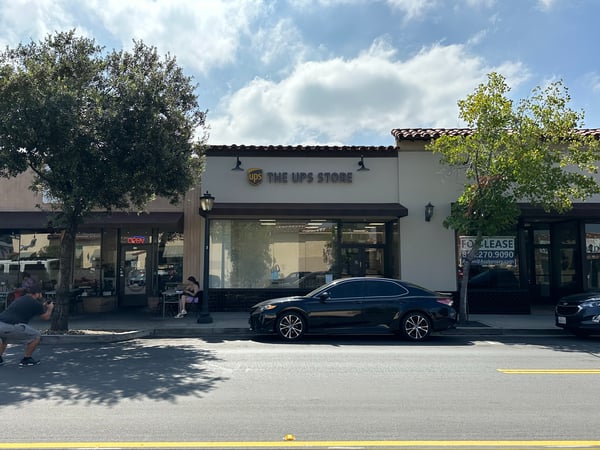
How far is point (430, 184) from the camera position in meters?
15.4

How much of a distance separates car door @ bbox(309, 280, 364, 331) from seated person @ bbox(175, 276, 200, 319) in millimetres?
5005

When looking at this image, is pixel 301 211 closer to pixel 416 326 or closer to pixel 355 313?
pixel 355 313

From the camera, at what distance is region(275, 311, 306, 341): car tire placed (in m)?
10.4

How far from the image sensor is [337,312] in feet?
34.4

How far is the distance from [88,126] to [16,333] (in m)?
4.68

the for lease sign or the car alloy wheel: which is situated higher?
the for lease sign

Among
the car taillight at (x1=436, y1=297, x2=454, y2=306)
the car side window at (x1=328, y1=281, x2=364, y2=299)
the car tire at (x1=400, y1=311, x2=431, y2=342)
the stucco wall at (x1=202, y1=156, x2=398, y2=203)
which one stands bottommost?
the car tire at (x1=400, y1=311, x2=431, y2=342)

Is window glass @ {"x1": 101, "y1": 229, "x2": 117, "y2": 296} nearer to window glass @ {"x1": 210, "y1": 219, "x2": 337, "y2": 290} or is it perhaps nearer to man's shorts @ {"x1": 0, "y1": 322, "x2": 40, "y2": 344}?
window glass @ {"x1": 210, "y1": 219, "x2": 337, "y2": 290}

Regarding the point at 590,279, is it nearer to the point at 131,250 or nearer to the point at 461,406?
the point at 461,406

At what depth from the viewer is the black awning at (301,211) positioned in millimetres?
14391

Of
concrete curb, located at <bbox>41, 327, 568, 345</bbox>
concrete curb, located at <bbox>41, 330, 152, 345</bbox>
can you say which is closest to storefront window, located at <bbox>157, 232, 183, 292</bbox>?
concrete curb, located at <bbox>41, 327, 568, 345</bbox>

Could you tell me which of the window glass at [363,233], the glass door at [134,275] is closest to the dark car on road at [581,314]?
the window glass at [363,233]

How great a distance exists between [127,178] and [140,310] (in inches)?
257

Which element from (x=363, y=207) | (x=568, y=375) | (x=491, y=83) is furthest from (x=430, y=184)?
(x=568, y=375)
